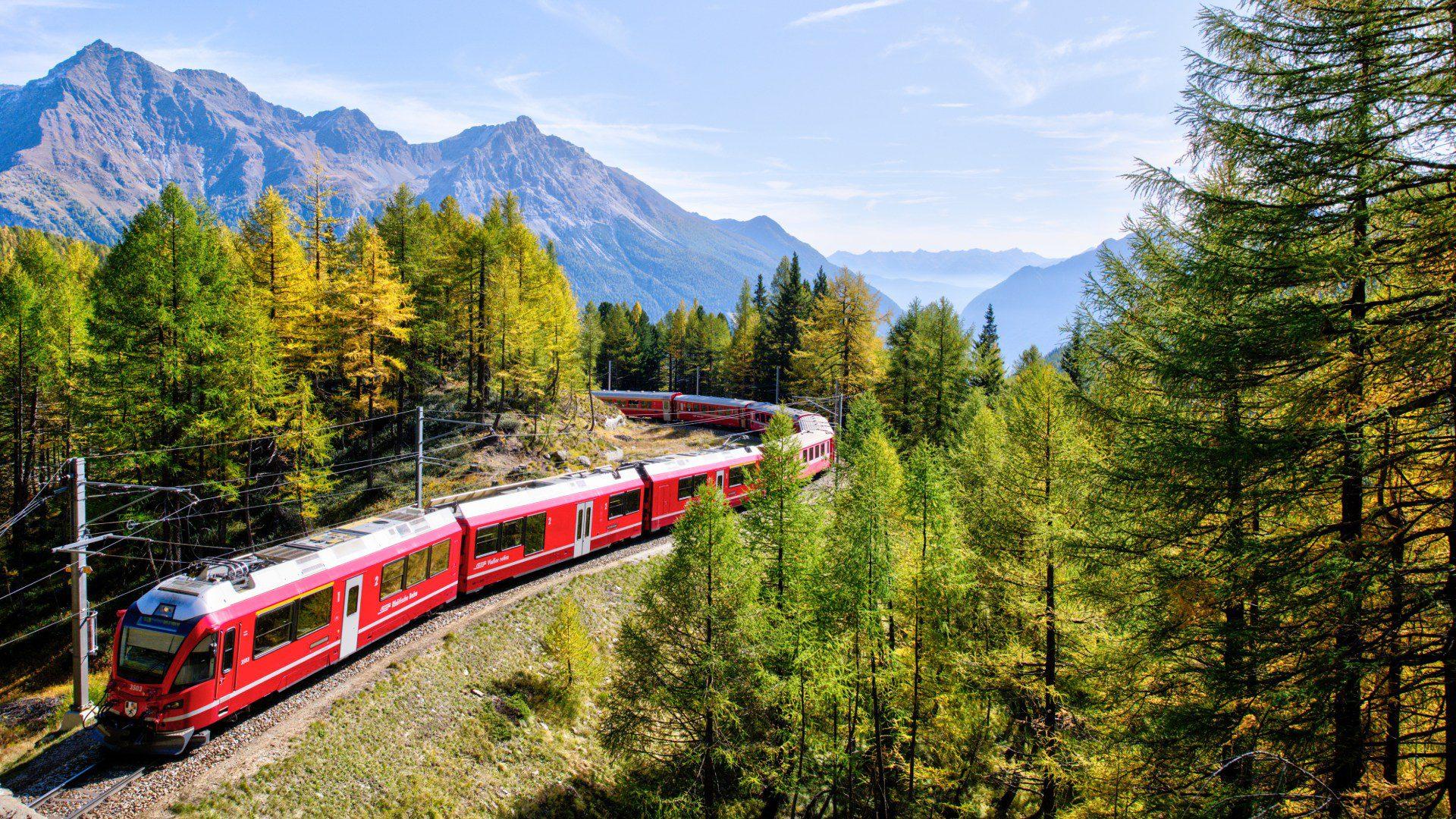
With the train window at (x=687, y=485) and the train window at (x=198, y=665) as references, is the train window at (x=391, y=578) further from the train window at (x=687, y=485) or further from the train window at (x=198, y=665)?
the train window at (x=687, y=485)

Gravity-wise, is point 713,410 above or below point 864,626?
above

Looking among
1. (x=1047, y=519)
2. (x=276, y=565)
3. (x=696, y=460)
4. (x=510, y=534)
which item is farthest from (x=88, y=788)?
(x=696, y=460)

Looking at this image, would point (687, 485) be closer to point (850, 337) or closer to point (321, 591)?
point (321, 591)

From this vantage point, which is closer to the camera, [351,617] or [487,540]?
[351,617]

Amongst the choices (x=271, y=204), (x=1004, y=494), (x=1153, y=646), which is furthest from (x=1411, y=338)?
(x=271, y=204)

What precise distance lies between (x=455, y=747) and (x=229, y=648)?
4.83 meters

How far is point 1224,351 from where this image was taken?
693 cm

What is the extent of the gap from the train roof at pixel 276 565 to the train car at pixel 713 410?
38063 mm

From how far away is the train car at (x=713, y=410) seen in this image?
180ft

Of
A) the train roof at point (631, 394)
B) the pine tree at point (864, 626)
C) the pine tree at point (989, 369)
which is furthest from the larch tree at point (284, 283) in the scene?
the pine tree at point (989, 369)

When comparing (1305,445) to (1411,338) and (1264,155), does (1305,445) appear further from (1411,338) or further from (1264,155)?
(1264,155)

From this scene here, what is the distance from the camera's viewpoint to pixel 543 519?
20.8m

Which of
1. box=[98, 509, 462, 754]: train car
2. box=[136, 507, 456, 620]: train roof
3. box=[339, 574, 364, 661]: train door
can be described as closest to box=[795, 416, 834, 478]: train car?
box=[136, 507, 456, 620]: train roof

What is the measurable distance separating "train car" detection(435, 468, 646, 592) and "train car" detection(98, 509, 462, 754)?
2471mm
